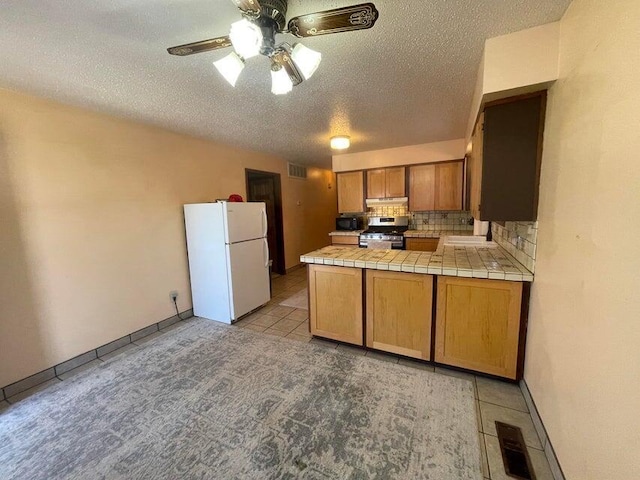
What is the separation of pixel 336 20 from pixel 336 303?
2.06 metres

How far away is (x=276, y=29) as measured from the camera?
3.92 ft

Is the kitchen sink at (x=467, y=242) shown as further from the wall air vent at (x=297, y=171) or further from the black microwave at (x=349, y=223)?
the wall air vent at (x=297, y=171)

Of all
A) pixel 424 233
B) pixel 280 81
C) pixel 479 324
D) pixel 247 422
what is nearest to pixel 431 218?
pixel 424 233

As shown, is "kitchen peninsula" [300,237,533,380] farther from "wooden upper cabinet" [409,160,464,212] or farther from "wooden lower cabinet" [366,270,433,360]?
"wooden upper cabinet" [409,160,464,212]

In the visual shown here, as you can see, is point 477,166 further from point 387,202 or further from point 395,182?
point 387,202

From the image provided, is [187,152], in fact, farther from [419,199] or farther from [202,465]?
[419,199]

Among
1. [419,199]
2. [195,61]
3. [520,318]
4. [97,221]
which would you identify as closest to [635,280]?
Result: [520,318]

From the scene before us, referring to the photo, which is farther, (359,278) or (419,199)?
(419,199)

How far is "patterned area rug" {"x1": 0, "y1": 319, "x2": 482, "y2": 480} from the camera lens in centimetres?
135

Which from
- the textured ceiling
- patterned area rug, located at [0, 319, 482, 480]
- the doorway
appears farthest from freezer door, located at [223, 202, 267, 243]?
the doorway

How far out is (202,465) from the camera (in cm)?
137

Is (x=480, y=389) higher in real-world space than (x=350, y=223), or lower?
lower

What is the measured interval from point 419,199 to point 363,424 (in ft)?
12.1

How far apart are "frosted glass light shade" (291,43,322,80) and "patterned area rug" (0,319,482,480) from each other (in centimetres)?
206
